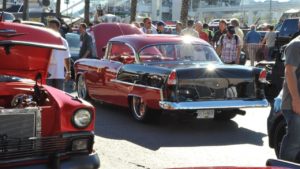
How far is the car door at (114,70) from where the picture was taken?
1008 cm

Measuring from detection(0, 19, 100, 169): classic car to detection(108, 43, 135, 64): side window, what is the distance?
4.35 m

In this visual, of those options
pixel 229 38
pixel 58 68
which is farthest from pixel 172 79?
pixel 229 38

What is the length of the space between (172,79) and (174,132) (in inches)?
37.7

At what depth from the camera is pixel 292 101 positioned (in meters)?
5.44

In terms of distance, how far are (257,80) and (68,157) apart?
485cm

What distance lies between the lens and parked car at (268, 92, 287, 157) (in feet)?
21.5

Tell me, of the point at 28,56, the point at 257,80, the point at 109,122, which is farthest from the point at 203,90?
the point at 28,56

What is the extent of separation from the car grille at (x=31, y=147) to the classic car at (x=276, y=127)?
2775 millimetres

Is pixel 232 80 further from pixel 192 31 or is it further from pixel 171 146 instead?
pixel 192 31

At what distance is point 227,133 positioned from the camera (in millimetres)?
8898

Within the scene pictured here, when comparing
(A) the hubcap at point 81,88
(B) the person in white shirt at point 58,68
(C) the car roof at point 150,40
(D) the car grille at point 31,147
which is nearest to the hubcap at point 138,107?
(C) the car roof at point 150,40

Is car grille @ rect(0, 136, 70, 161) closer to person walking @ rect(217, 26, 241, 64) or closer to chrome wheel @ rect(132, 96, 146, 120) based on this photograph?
chrome wheel @ rect(132, 96, 146, 120)

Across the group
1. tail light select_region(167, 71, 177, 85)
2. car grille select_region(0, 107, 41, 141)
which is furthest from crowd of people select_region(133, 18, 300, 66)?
car grille select_region(0, 107, 41, 141)

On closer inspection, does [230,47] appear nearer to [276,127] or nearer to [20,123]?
[276,127]
